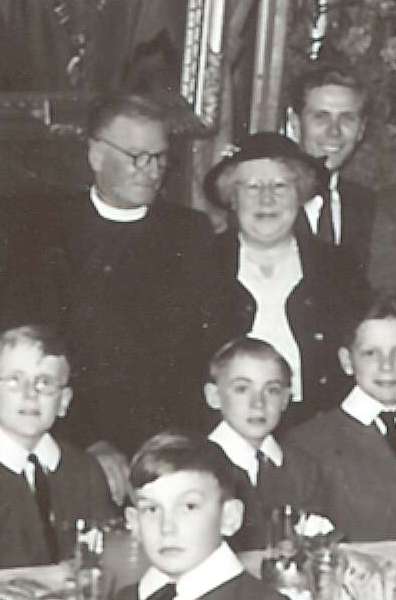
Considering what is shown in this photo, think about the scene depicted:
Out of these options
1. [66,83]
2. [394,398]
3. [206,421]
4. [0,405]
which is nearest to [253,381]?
[206,421]

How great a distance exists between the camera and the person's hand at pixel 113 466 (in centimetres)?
369

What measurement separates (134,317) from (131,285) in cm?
9

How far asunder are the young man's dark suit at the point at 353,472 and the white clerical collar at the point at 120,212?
2.43 feet

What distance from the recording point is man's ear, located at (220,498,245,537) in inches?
143

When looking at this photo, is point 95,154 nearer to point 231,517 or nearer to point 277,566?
point 231,517

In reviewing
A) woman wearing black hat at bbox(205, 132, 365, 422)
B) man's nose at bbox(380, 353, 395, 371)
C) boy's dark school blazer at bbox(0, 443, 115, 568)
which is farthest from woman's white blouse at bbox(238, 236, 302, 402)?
boy's dark school blazer at bbox(0, 443, 115, 568)

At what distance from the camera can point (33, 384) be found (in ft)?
11.8

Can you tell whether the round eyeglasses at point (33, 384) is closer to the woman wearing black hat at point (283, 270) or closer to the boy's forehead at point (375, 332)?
the woman wearing black hat at point (283, 270)

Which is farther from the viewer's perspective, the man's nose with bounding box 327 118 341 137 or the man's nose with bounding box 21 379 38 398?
the man's nose with bounding box 327 118 341 137

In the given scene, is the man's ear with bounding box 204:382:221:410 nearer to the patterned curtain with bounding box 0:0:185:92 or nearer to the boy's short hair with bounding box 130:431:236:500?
the boy's short hair with bounding box 130:431:236:500

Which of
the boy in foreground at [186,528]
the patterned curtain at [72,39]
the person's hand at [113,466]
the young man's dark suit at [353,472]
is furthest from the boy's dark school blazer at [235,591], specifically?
the patterned curtain at [72,39]

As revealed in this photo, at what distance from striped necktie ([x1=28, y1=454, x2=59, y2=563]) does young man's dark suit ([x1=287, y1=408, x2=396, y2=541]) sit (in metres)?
0.69

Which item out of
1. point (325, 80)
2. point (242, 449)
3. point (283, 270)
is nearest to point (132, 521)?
point (242, 449)

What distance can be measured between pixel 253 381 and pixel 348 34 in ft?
3.20
